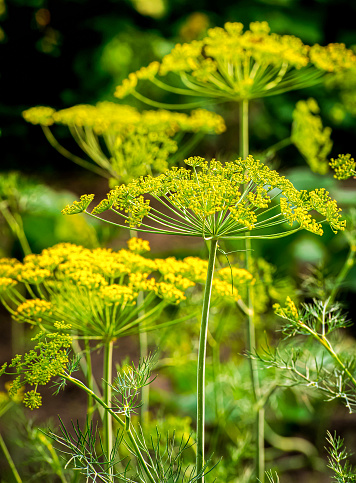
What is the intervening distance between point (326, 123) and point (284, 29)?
2.74 feet

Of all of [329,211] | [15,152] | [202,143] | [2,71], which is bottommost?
[329,211]

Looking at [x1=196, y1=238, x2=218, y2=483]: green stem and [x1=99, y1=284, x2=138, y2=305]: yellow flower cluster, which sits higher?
[x1=99, y1=284, x2=138, y2=305]: yellow flower cluster

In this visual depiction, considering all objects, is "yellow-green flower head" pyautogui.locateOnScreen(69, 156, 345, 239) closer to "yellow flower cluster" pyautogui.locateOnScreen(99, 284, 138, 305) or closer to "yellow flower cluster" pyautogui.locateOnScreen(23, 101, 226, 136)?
"yellow flower cluster" pyautogui.locateOnScreen(99, 284, 138, 305)

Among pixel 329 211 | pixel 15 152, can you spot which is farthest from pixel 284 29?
pixel 329 211

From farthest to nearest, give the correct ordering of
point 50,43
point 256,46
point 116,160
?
point 50,43 < point 116,160 < point 256,46

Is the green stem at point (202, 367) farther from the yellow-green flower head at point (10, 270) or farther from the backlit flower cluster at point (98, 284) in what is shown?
the yellow-green flower head at point (10, 270)

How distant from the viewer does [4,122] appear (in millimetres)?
2947

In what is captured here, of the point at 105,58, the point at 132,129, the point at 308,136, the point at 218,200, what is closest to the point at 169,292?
the point at 218,200

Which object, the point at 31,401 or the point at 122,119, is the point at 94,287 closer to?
the point at 31,401

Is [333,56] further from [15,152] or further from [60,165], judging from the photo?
[60,165]

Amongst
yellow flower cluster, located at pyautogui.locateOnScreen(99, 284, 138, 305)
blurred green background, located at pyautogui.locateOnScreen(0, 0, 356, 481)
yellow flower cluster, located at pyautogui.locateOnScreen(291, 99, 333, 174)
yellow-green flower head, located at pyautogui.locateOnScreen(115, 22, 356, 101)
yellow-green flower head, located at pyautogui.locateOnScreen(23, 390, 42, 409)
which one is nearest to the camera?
yellow-green flower head, located at pyautogui.locateOnScreen(23, 390, 42, 409)

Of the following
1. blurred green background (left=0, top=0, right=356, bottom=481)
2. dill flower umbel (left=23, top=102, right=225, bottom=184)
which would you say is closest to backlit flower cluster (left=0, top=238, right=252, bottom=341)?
dill flower umbel (left=23, top=102, right=225, bottom=184)

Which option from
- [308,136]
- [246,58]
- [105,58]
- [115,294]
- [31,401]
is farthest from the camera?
[105,58]

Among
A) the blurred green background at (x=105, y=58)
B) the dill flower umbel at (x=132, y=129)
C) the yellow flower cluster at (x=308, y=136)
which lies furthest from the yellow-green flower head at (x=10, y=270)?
the blurred green background at (x=105, y=58)
